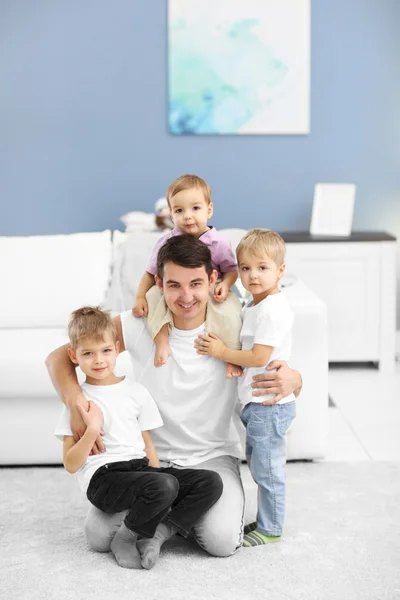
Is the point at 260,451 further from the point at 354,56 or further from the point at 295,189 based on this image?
the point at 354,56

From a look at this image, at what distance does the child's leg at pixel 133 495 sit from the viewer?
226 cm

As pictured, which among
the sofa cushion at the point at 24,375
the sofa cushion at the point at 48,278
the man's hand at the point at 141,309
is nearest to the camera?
the man's hand at the point at 141,309

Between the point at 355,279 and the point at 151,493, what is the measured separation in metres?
2.58

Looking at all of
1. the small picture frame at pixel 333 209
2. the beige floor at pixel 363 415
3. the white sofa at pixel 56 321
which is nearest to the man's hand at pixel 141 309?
the white sofa at pixel 56 321

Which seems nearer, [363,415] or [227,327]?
[227,327]

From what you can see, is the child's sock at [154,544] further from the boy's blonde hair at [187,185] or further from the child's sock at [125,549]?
the boy's blonde hair at [187,185]

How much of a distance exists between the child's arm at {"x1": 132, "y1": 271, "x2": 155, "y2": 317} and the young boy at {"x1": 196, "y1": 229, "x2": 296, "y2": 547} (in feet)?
0.65

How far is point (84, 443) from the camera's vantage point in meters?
2.28

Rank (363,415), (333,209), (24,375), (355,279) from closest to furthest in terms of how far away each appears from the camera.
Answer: (24,375), (363,415), (355,279), (333,209)

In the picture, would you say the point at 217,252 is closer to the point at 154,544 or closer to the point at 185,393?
the point at 185,393

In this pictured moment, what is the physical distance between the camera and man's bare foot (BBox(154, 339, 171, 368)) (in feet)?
7.99

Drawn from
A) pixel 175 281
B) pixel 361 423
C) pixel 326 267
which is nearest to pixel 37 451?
pixel 175 281

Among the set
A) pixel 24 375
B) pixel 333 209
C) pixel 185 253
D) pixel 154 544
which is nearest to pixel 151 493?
→ pixel 154 544

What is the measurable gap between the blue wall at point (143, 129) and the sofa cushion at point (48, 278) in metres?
1.08
